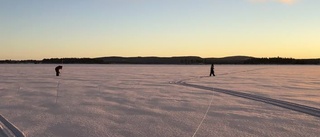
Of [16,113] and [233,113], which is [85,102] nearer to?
[16,113]

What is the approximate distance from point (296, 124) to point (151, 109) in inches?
130

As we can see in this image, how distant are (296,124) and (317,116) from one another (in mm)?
1203

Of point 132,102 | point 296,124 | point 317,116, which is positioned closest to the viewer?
point 296,124

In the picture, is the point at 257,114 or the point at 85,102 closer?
the point at 257,114

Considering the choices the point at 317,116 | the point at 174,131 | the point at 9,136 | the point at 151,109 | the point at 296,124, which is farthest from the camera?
the point at 151,109

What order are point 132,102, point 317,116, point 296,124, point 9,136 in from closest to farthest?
point 9,136
point 296,124
point 317,116
point 132,102

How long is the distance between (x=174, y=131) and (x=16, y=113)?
12.9ft

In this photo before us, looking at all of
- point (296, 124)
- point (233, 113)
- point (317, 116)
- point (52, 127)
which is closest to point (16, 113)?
point (52, 127)

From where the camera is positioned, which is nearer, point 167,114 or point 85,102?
point 167,114

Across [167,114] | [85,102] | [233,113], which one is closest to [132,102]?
[85,102]

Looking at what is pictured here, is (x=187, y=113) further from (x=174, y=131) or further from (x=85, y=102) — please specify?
(x=85, y=102)

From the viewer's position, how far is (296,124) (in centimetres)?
621

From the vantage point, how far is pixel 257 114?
7301 millimetres

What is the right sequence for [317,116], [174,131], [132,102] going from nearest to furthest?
[174,131], [317,116], [132,102]
